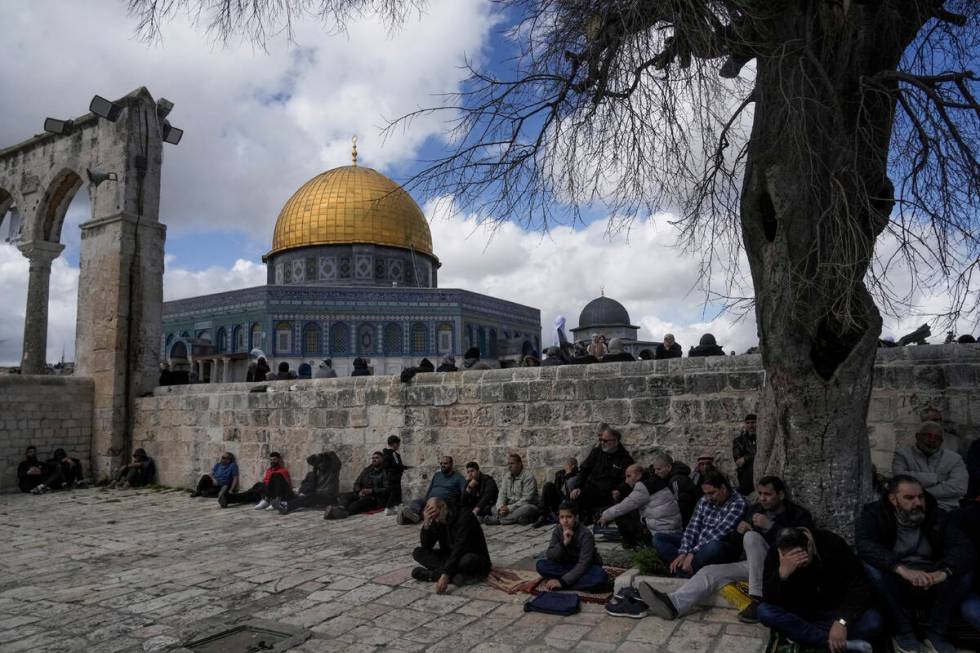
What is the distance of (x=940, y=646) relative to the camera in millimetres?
3299

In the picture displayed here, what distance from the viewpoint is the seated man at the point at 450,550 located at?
4.71m

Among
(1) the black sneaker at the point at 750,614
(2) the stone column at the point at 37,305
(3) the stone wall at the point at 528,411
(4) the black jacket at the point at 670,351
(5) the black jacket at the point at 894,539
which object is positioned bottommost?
(1) the black sneaker at the point at 750,614

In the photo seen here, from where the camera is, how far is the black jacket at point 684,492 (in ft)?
17.6

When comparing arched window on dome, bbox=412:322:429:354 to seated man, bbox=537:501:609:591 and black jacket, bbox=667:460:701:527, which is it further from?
seated man, bbox=537:501:609:591

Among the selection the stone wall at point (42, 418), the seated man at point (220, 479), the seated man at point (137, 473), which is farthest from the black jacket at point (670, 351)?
the stone wall at point (42, 418)

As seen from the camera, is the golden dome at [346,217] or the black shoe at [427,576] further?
the golden dome at [346,217]

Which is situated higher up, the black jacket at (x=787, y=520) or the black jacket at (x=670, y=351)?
the black jacket at (x=670, y=351)

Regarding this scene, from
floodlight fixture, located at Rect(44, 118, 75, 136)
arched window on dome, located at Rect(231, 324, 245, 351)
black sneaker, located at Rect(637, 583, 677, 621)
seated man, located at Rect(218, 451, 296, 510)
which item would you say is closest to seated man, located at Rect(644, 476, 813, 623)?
black sneaker, located at Rect(637, 583, 677, 621)

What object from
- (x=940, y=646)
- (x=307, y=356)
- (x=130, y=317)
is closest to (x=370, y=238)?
(x=307, y=356)

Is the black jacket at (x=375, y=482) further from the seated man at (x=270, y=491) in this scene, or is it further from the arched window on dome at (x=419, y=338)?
the arched window on dome at (x=419, y=338)

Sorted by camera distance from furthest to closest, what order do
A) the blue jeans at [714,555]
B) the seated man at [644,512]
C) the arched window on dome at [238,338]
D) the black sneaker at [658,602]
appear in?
the arched window on dome at [238,338]
the seated man at [644,512]
the blue jeans at [714,555]
the black sneaker at [658,602]

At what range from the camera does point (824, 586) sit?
138 inches

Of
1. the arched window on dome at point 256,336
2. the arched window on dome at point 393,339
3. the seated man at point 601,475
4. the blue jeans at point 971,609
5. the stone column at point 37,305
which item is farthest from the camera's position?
the arched window on dome at point 393,339

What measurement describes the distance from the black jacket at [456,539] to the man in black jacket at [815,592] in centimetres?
199
